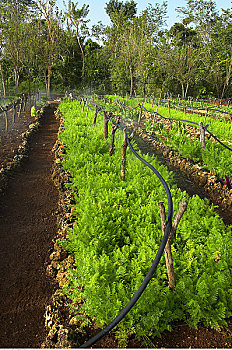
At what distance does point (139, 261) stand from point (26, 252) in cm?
211

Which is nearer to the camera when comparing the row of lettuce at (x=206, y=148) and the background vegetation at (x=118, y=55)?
the row of lettuce at (x=206, y=148)

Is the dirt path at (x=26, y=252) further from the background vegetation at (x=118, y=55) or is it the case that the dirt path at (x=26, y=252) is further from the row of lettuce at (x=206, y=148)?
the background vegetation at (x=118, y=55)

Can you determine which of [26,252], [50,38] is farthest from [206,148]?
[50,38]

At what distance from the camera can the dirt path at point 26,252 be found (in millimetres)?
3012

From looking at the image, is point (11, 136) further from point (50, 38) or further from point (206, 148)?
point (50, 38)

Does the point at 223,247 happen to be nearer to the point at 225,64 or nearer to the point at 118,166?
the point at 118,166

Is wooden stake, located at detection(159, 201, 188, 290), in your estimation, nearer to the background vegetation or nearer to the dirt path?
the dirt path

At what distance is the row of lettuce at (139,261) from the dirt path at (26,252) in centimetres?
57

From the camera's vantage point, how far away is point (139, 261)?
3.13 metres

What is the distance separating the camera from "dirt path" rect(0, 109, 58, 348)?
3.01m

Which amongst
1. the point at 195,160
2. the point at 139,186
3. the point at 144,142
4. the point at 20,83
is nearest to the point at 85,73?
the point at 20,83

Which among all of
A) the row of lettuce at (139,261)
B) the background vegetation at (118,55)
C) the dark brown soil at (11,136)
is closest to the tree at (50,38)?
the background vegetation at (118,55)

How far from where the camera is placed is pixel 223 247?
337 centimetres

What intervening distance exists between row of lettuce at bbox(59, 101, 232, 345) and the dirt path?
1.85 ft
